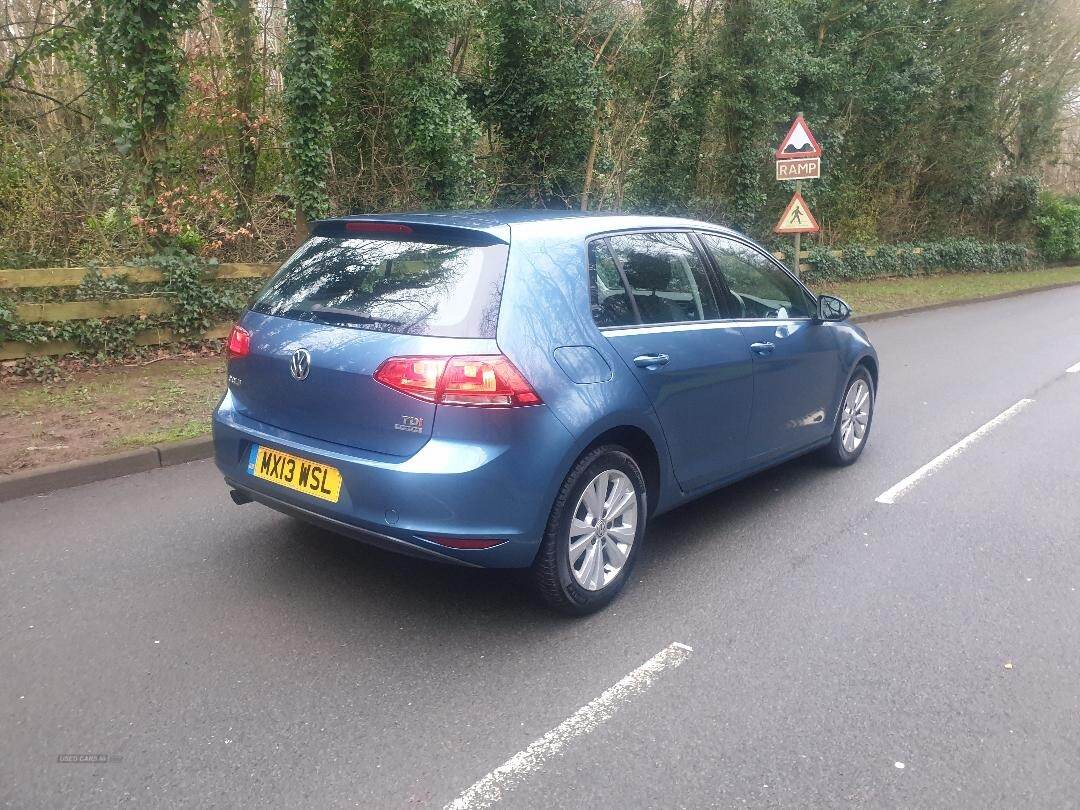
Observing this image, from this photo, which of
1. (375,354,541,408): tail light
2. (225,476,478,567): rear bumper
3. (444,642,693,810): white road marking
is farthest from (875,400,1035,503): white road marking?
(225,476,478,567): rear bumper

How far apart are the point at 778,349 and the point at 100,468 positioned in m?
4.38

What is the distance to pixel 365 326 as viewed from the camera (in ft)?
12.4

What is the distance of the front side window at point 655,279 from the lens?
4258mm

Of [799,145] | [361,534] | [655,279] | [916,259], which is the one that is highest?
[799,145]

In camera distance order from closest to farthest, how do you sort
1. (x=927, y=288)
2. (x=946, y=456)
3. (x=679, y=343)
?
(x=679, y=343) → (x=946, y=456) → (x=927, y=288)

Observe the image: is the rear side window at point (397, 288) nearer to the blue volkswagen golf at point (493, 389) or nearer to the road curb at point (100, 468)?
the blue volkswagen golf at point (493, 389)

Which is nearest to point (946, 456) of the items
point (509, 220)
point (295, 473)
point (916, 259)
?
point (509, 220)

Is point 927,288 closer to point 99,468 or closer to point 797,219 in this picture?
point 797,219

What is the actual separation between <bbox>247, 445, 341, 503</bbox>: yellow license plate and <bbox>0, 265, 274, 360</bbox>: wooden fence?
546 cm

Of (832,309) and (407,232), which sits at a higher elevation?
(407,232)

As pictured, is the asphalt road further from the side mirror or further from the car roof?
the car roof

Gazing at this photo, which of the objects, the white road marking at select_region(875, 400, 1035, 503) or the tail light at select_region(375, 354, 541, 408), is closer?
the tail light at select_region(375, 354, 541, 408)

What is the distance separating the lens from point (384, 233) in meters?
4.12

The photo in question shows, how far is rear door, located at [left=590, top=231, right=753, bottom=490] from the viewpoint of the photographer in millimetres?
4215
